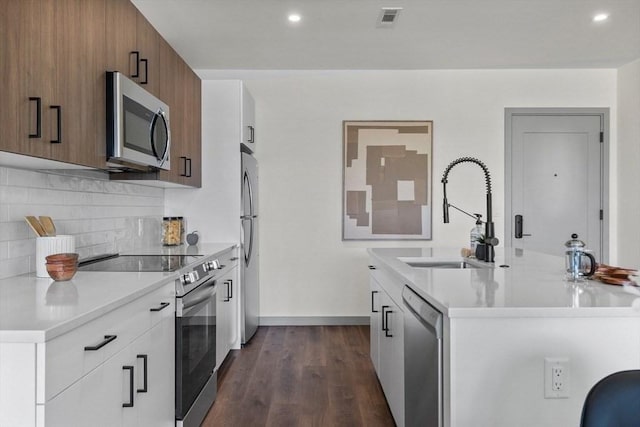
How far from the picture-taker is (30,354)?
1073mm

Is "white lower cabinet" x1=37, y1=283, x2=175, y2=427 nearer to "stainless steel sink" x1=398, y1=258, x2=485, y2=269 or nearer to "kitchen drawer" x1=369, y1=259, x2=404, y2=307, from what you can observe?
"kitchen drawer" x1=369, y1=259, x2=404, y2=307

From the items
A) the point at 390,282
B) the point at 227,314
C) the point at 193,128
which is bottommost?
the point at 227,314

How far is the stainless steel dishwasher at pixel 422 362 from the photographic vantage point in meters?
1.40

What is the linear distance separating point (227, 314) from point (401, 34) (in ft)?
8.68

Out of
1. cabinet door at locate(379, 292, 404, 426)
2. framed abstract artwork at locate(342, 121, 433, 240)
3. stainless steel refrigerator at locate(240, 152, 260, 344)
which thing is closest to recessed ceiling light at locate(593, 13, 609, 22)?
framed abstract artwork at locate(342, 121, 433, 240)

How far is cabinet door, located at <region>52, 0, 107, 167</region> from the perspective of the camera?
1.68m

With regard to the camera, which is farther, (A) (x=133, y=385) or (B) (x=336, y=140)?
(B) (x=336, y=140)

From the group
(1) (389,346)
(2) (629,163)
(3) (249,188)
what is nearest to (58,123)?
(1) (389,346)

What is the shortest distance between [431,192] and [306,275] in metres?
1.58

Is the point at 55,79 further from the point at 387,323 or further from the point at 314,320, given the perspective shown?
the point at 314,320

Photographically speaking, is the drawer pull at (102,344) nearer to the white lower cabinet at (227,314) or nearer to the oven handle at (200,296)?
the oven handle at (200,296)

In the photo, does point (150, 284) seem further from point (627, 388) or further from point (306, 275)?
point (306, 275)

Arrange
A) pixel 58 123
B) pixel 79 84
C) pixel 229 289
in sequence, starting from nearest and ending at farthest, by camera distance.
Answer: pixel 58 123, pixel 79 84, pixel 229 289

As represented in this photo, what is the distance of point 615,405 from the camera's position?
0.80 metres
